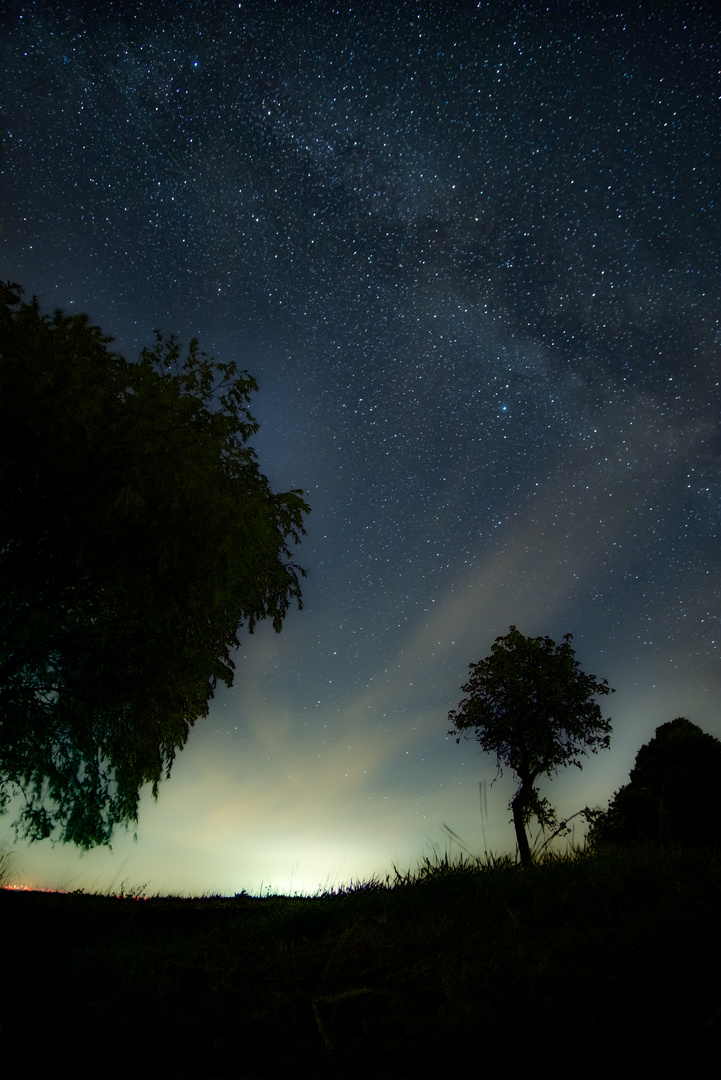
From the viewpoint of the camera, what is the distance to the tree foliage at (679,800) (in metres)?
11.2

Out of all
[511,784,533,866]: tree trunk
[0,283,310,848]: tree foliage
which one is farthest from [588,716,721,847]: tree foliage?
[0,283,310,848]: tree foliage

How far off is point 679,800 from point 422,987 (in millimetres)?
11102

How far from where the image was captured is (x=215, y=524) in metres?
8.45

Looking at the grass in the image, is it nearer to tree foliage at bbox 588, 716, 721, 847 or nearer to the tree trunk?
tree foliage at bbox 588, 716, 721, 847

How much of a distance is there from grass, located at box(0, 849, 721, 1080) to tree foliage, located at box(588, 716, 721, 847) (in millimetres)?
6527

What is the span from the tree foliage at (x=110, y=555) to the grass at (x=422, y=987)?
12.8 ft

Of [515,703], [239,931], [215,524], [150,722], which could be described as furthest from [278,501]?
[515,703]

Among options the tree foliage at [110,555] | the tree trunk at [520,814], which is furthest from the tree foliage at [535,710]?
the tree foliage at [110,555]

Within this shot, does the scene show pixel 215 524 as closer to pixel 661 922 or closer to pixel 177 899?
pixel 661 922

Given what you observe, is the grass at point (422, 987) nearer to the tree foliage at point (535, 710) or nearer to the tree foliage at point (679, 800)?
the tree foliage at point (679, 800)

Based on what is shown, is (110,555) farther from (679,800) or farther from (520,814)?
(520,814)

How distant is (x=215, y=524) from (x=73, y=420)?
8.42 feet

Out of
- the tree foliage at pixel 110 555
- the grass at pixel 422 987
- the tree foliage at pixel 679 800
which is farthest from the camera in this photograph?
the tree foliage at pixel 679 800

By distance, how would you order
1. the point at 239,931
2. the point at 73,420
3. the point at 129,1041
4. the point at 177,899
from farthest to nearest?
the point at 177,899 → the point at 73,420 → the point at 239,931 → the point at 129,1041
